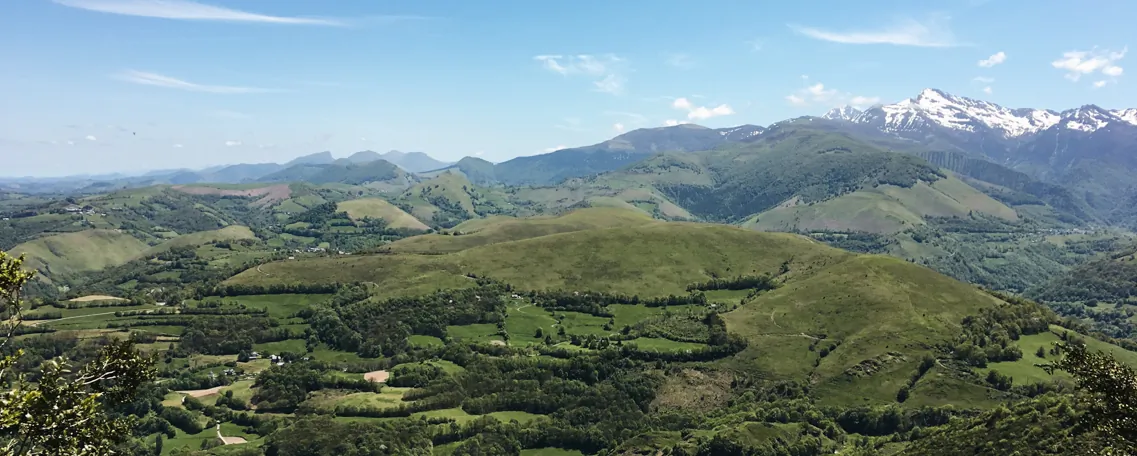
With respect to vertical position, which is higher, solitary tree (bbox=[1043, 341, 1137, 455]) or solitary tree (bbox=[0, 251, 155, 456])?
solitary tree (bbox=[0, 251, 155, 456])

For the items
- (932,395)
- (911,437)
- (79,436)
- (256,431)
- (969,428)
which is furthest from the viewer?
(932,395)

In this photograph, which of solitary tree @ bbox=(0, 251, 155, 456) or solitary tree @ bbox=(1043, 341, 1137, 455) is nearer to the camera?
solitary tree @ bbox=(0, 251, 155, 456)

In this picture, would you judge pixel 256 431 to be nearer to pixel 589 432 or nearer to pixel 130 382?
pixel 589 432

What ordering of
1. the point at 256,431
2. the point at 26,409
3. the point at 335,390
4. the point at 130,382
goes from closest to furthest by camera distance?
the point at 26,409
the point at 130,382
the point at 256,431
the point at 335,390

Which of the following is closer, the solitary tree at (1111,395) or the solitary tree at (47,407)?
the solitary tree at (47,407)

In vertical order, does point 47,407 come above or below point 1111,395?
above

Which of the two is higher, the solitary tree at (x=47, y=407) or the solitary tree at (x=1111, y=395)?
the solitary tree at (x=47, y=407)

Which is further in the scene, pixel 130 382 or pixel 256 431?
pixel 256 431

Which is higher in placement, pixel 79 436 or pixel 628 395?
pixel 79 436

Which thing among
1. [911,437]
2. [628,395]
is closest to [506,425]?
[628,395]

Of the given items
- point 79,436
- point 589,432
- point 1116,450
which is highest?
point 79,436

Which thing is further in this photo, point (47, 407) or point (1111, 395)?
point (1111, 395)
